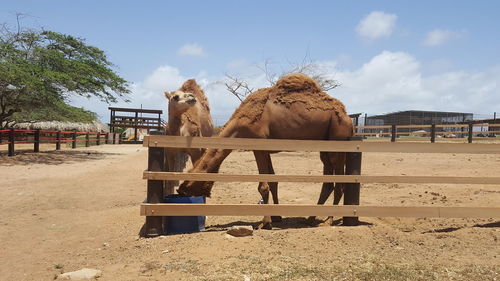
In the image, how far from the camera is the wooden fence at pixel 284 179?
14.0 feet

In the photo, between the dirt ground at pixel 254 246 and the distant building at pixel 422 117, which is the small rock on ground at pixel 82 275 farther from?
the distant building at pixel 422 117

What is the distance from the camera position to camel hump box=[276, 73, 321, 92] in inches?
207

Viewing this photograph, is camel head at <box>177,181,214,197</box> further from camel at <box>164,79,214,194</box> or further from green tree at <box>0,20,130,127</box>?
green tree at <box>0,20,130,127</box>

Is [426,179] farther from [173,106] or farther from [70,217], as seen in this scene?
[70,217]

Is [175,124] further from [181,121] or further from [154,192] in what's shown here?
[154,192]

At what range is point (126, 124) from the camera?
30562mm

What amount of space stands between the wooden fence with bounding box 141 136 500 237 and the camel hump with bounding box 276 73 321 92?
117cm

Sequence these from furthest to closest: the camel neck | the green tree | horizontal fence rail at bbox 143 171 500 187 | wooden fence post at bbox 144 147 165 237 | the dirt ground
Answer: the green tree < the camel neck < wooden fence post at bbox 144 147 165 237 < horizontal fence rail at bbox 143 171 500 187 < the dirt ground

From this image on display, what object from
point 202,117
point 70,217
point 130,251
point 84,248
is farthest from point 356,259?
point 202,117

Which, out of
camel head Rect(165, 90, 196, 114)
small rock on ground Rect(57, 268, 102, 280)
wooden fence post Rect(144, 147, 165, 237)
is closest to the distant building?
camel head Rect(165, 90, 196, 114)

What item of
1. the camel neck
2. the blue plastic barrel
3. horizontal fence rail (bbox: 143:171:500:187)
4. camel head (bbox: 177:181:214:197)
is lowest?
the blue plastic barrel

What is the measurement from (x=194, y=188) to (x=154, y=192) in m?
0.57

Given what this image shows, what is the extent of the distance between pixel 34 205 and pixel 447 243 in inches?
263

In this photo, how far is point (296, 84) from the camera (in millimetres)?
5301
